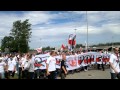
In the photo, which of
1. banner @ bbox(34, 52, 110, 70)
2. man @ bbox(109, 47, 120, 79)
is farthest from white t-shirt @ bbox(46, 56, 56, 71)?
banner @ bbox(34, 52, 110, 70)

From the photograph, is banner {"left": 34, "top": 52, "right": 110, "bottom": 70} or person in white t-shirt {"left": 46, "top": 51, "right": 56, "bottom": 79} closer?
person in white t-shirt {"left": 46, "top": 51, "right": 56, "bottom": 79}

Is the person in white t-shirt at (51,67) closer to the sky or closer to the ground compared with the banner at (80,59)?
closer to the sky

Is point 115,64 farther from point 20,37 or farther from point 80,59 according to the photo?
point 20,37

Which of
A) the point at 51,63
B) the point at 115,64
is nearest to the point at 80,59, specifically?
the point at 51,63

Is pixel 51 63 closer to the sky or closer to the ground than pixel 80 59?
closer to the sky

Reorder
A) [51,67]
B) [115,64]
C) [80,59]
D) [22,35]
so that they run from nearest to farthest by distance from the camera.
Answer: [115,64] → [51,67] → [80,59] → [22,35]

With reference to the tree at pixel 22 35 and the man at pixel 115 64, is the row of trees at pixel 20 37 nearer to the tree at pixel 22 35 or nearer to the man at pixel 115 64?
the tree at pixel 22 35

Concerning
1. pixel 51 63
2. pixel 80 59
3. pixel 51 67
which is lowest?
pixel 80 59

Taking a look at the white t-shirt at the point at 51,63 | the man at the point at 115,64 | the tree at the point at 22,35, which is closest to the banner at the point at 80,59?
the tree at the point at 22,35

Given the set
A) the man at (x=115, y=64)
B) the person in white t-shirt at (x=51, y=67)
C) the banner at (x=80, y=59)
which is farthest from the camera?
the banner at (x=80, y=59)

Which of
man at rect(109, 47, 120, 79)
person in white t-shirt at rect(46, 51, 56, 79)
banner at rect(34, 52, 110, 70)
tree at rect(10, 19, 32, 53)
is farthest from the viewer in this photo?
tree at rect(10, 19, 32, 53)

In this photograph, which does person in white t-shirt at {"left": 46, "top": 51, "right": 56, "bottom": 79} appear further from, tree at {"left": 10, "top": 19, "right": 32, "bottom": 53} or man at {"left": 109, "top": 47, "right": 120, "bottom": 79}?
tree at {"left": 10, "top": 19, "right": 32, "bottom": 53}
